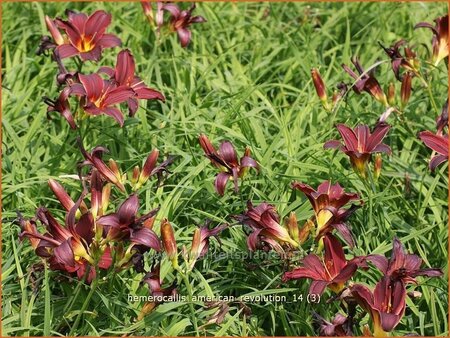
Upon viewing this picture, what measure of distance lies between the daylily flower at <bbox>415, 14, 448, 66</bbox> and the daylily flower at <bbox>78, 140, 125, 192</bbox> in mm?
1217

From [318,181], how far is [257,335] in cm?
58

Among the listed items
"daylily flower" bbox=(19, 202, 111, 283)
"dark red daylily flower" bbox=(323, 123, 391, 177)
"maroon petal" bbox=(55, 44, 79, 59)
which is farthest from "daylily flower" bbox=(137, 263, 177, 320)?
"maroon petal" bbox=(55, 44, 79, 59)

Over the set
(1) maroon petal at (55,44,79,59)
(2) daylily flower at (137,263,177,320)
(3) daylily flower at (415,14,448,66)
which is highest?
(3) daylily flower at (415,14,448,66)

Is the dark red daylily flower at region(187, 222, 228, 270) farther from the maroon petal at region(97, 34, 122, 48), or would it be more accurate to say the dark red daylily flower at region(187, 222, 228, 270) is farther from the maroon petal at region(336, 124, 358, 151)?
the maroon petal at region(97, 34, 122, 48)

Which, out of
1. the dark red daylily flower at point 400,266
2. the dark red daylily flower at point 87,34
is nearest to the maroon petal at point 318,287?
the dark red daylily flower at point 400,266

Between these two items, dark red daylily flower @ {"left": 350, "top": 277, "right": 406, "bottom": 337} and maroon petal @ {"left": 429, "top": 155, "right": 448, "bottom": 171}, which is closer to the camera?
dark red daylily flower @ {"left": 350, "top": 277, "right": 406, "bottom": 337}

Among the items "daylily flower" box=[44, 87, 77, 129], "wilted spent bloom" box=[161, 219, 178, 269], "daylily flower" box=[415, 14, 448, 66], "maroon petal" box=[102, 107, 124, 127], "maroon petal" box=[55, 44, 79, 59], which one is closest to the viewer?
"wilted spent bloom" box=[161, 219, 178, 269]

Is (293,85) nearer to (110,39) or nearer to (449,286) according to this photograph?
(110,39)

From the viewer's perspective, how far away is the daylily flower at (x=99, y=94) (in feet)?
7.86

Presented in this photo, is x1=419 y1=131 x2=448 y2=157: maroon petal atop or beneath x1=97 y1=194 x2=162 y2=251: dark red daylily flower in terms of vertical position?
atop

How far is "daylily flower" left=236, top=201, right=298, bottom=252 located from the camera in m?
2.04

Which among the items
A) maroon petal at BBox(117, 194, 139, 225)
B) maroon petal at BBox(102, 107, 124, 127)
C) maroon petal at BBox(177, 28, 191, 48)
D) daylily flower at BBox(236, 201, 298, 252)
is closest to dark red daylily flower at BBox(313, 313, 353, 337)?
daylily flower at BBox(236, 201, 298, 252)

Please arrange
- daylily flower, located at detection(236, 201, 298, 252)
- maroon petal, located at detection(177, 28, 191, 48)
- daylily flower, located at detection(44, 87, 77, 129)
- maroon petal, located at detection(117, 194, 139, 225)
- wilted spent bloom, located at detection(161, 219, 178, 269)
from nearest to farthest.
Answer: maroon petal, located at detection(117, 194, 139, 225), wilted spent bloom, located at detection(161, 219, 178, 269), daylily flower, located at detection(236, 201, 298, 252), daylily flower, located at detection(44, 87, 77, 129), maroon petal, located at detection(177, 28, 191, 48)

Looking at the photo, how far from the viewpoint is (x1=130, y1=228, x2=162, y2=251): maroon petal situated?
1813 millimetres
